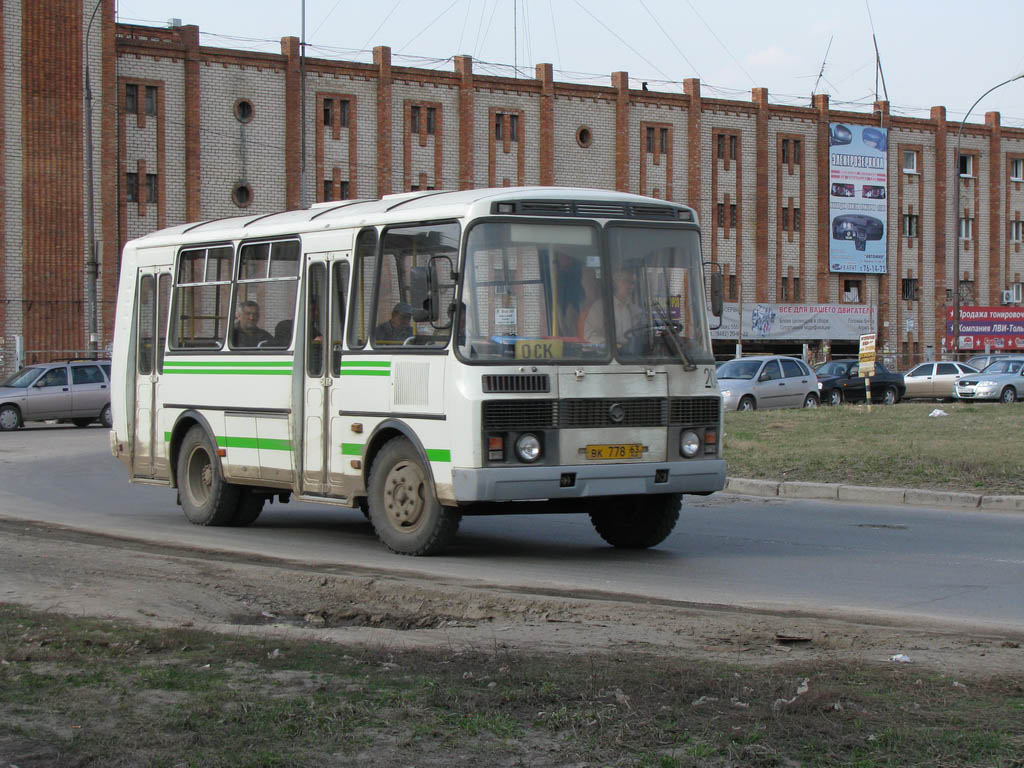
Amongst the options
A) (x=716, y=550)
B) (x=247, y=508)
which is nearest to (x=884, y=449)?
(x=716, y=550)

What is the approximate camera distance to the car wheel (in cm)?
3272

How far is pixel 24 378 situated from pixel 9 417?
106cm

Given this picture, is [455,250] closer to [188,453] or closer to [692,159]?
[188,453]

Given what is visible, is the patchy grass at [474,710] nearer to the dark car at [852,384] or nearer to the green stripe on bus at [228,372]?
the green stripe on bus at [228,372]

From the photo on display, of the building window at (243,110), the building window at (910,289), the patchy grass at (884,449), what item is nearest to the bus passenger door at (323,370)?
the patchy grass at (884,449)

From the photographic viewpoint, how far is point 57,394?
109 feet

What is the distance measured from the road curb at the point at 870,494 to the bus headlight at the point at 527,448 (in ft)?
21.1

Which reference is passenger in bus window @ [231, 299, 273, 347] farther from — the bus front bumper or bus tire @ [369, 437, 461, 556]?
the bus front bumper

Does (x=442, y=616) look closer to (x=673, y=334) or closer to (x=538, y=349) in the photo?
(x=538, y=349)

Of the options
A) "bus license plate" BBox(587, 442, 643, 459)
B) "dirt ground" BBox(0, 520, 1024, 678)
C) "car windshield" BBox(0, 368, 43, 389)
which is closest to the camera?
"dirt ground" BBox(0, 520, 1024, 678)

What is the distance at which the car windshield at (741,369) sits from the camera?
3525 centimetres

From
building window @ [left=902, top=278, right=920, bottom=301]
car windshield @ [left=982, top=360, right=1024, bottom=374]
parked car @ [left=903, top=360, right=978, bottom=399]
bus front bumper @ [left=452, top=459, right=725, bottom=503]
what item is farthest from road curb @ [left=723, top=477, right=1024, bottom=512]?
building window @ [left=902, top=278, right=920, bottom=301]

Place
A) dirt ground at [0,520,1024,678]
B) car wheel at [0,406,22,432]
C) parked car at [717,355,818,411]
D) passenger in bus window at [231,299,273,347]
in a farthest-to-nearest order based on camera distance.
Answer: parked car at [717,355,818,411]
car wheel at [0,406,22,432]
passenger in bus window at [231,299,273,347]
dirt ground at [0,520,1024,678]

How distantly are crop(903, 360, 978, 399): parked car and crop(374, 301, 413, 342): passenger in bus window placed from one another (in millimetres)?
38101
